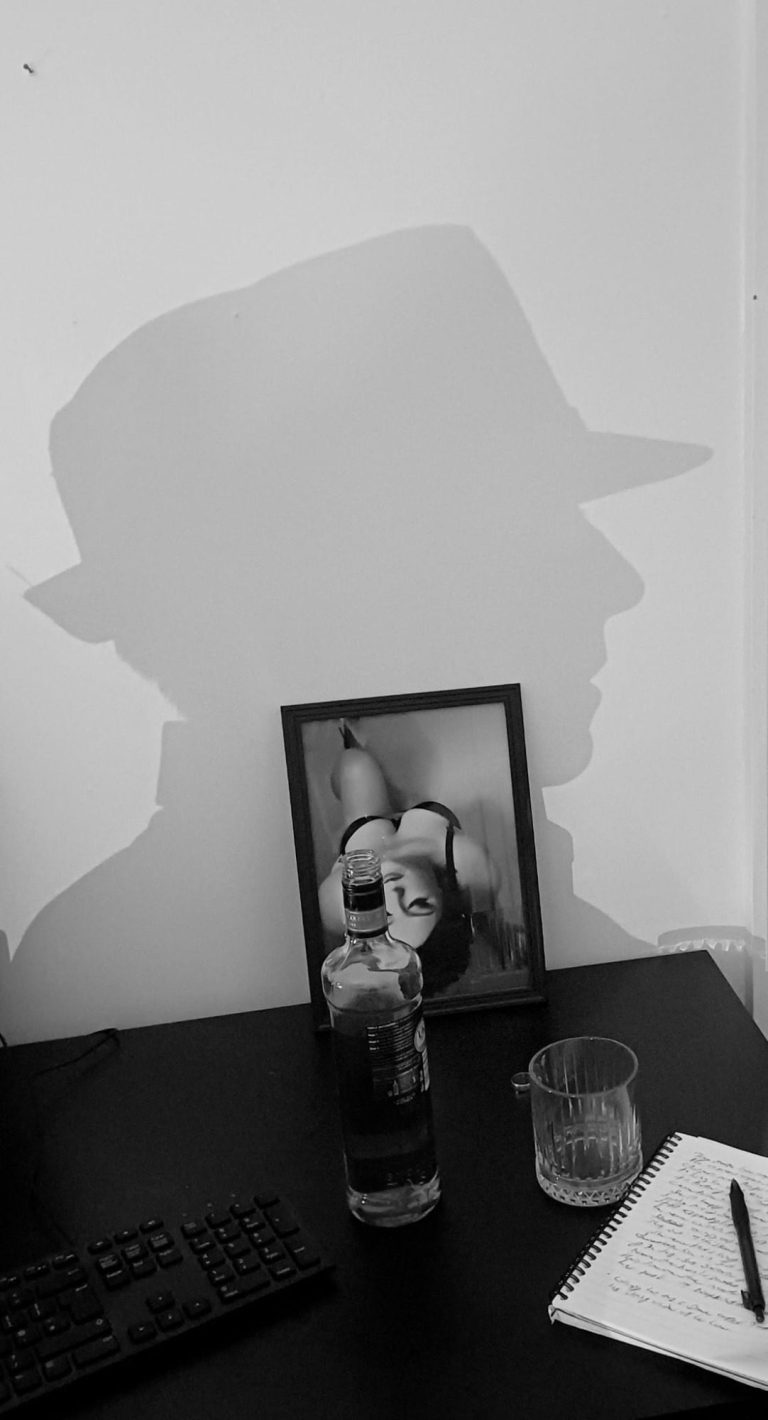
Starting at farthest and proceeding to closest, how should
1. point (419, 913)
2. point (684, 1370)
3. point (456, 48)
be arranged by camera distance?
1. point (419, 913)
2. point (456, 48)
3. point (684, 1370)

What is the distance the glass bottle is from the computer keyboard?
7 cm

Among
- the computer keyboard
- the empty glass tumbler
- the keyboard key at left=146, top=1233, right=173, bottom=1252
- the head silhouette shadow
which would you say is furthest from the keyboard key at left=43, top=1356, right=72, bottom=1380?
the head silhouette shadow

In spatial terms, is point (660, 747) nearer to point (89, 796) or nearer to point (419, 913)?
point (419, 913)

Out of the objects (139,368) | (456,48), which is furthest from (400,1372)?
(456,48)

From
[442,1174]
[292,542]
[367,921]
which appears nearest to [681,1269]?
[442,1174]

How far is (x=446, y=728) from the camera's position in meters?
1.20

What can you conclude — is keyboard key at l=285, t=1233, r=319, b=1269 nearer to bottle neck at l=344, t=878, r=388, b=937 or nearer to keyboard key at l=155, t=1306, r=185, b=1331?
keyboard key at l=155, t=1306, r=185, b=1331

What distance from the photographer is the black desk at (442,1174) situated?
2.47ft

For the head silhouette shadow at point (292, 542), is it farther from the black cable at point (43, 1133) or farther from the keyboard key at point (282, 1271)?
the keyboard key at point (282, 1271)

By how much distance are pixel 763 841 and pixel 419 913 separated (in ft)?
1.18

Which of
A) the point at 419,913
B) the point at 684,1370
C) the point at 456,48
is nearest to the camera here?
the point at 684,1370

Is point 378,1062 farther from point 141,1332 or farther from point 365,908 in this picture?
point 141,1332

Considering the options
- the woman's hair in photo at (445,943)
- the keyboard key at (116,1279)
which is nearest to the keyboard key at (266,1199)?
the keyboard key at (116,1279)

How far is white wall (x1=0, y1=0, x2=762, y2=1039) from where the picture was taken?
1.09 m
